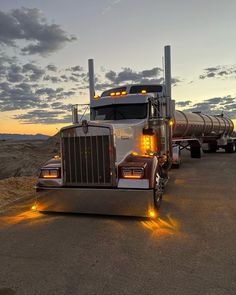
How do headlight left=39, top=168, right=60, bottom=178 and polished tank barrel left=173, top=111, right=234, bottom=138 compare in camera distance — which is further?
polished tank barrel left=173, top=111, right=234, bottom=138

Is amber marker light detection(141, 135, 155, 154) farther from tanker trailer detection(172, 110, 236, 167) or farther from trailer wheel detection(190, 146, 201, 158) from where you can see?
trailer wheel detection(190, 146, 201, 158)

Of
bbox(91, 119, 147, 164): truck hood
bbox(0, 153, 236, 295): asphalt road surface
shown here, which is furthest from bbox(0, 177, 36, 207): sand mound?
bbox(91, 119, 147, 164): truck hood

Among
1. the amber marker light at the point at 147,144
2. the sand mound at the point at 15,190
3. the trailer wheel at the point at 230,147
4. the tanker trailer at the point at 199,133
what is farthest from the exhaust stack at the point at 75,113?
the trailer wheel at the point at 230,147

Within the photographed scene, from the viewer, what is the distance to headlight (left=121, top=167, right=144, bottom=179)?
654cm

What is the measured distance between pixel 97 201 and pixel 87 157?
968 mm

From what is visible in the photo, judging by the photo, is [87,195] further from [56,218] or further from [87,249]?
[87,249]

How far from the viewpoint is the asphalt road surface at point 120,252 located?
3865 mm

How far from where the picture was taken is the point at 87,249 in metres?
5.07

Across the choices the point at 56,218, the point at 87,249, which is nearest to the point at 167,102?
the point at 56,218

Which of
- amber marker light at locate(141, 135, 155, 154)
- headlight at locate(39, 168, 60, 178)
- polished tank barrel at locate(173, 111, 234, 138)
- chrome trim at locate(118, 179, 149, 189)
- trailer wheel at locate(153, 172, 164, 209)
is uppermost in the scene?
polished tank barrel at locate(173, 111, 234, 138)

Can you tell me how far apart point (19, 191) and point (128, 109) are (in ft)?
13.9

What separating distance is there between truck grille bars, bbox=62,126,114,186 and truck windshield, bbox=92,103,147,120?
74.5 inches

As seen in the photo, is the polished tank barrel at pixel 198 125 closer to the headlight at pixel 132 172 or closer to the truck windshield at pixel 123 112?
the truck windshield at pixel 123 112

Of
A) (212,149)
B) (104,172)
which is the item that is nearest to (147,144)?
(104,172)
